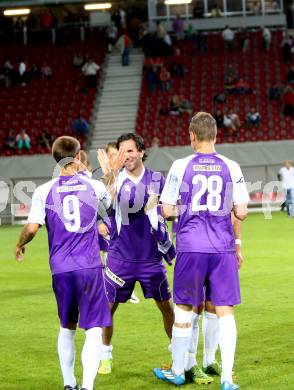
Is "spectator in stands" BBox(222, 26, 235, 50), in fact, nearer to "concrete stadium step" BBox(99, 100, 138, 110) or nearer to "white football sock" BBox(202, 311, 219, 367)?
"concrete stadium step" BBox(99, 100, 138, 110)

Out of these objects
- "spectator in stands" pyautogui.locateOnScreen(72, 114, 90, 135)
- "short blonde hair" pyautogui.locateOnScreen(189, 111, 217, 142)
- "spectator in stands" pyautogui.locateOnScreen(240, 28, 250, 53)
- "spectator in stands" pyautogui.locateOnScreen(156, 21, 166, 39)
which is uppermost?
"short blonde hair" pyautogui.locateOnScreen(189, 111, 217, 142)

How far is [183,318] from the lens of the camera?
792 cm

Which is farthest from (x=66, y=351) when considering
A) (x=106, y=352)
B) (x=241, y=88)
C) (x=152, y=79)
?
(x=152, y=79)

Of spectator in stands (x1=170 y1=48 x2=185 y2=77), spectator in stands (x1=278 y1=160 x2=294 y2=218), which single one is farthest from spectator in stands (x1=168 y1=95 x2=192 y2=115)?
spectator in stands (x1=278 y1=160 x2=294 y2=218)

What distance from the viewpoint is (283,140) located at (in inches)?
1395

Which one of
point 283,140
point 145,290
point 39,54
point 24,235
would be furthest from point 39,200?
point 39,54

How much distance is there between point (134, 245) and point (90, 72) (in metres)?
34.0

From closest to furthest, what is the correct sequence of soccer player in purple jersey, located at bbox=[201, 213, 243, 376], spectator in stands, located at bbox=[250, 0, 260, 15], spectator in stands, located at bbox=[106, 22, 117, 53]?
soccer player in purple jersey, located at bbox=[201, 213, 243, 376] < spectator in stands, located at bbox=[106, 22, 117, 53] < spectator in stands, located at bbox=[250, 0, 260, 15]

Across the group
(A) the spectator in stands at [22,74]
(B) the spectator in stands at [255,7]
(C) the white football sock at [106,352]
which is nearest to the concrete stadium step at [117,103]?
(A) the spectator in stands at [22,74]

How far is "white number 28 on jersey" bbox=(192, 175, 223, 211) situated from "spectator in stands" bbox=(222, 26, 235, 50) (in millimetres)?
37548

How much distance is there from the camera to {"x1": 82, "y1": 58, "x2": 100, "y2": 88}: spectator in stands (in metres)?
42.2

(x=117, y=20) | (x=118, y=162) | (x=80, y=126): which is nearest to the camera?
(x=118, y=162)

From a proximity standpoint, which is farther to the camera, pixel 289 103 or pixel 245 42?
pixel 245 42

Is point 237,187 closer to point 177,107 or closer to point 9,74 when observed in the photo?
point 177,107
